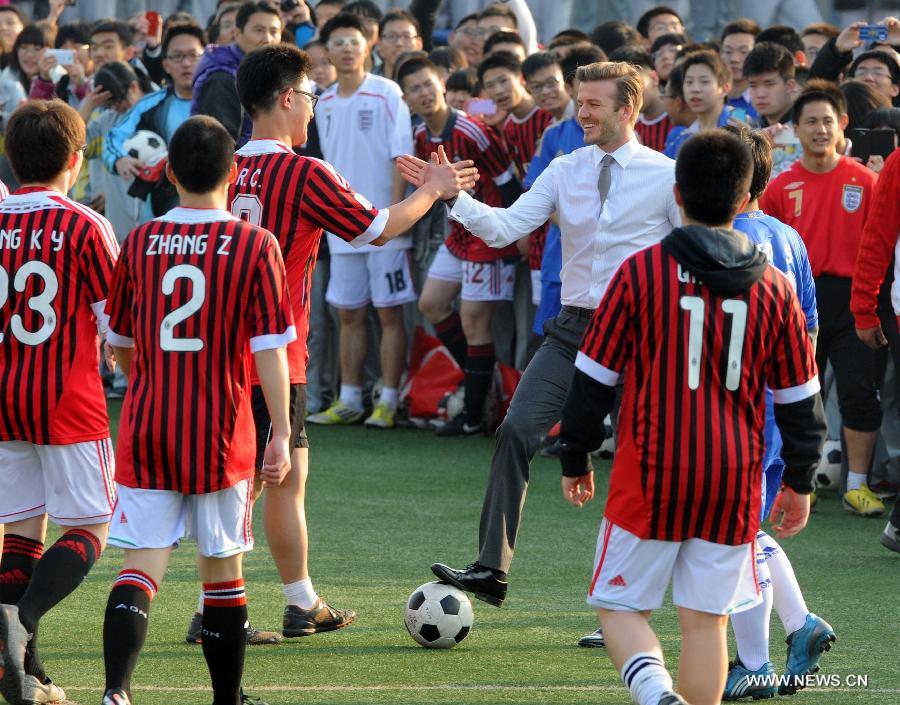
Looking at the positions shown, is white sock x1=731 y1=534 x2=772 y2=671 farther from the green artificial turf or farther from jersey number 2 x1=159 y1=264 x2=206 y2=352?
jersey number 2 x1=159 y1=264 x2=206 y2=352

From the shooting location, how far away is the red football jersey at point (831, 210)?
27.5 feet

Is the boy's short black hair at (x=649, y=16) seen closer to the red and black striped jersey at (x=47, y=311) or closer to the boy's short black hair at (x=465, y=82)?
the boy's short black hair at (x=465, y=82)

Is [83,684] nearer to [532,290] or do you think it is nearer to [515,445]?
[515,445]

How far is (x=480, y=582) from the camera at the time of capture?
580 centimetres

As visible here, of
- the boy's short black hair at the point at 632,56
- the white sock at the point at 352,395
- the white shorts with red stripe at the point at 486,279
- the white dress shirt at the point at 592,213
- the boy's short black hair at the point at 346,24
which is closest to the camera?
the white dress shirt at the point at 592,213

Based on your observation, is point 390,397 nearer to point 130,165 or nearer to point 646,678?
point 130,165

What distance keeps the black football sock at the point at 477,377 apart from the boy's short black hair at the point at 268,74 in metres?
5.18

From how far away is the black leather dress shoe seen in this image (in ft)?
19.0

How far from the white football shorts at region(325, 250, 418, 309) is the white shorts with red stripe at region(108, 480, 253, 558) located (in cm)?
652

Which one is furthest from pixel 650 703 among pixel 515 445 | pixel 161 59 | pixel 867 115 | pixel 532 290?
pixel 161 59

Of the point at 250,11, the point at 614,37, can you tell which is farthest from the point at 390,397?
the point at 614,37

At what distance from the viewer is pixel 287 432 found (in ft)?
15.3

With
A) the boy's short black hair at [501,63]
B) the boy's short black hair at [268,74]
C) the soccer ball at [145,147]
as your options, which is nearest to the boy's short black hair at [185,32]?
the soccer ball at [145,147]

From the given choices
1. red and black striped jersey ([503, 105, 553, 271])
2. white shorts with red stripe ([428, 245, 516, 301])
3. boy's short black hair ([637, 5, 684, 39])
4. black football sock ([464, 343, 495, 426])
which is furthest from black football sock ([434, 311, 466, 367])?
boy's short black hair ([637, 5, 684, 39])
